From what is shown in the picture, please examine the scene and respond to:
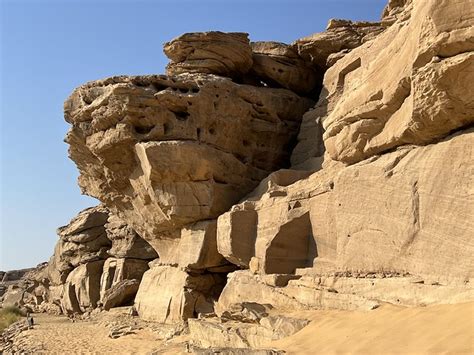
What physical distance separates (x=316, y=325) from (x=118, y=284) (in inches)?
542

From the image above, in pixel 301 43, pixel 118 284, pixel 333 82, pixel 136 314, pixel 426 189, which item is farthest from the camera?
pixel 118 284

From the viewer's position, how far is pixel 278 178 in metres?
12.4

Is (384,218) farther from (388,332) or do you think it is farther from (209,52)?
(209,52)

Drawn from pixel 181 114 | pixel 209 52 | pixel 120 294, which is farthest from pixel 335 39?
pixel 120 294

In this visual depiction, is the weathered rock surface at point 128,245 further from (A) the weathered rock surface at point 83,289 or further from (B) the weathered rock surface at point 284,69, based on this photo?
(B) the weathered rock surface at point 284,69

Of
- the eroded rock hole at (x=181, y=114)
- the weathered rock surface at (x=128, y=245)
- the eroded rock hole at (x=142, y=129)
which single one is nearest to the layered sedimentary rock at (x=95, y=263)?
the weathered rock surface at (x=128, y=245)

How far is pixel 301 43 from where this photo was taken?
16969 mm

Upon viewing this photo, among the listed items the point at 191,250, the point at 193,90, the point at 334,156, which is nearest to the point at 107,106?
the point at 193,90

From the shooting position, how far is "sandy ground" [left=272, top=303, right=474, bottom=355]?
13.6ft

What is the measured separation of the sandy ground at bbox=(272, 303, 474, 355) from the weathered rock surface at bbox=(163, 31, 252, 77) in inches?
443

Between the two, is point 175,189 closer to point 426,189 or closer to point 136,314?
point 136,314

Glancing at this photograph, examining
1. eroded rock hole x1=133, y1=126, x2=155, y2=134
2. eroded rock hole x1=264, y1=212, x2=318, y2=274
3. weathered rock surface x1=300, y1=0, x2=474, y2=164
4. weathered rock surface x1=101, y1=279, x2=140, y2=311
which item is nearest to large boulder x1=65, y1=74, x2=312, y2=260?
eroded rock hole x1=133, y1=126, x2=155, y2=134

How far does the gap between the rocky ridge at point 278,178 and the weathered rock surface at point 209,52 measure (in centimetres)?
5

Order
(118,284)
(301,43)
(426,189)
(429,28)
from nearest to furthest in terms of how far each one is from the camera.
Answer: (429,28) < (426,189) < (301,43) < (118,284)
